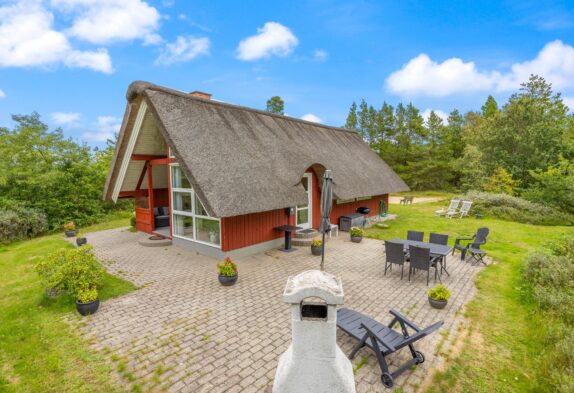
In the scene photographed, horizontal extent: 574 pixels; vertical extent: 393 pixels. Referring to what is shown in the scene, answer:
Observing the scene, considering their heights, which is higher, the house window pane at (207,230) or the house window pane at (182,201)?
the house window pane at (182,201)

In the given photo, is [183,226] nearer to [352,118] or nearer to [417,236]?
[417,236]

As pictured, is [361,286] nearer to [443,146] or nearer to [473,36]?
[473,36]

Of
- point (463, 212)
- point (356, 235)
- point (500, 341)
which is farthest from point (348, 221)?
point (463, 212)

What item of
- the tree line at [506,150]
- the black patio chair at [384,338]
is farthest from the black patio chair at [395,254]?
the tree line at [506,150]

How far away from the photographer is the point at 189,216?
10.6 meters

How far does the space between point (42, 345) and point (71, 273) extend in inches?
72.4

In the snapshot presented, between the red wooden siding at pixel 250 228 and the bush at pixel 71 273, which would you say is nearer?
the bush at pixel 71 273

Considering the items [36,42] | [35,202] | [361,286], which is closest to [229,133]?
[361,286]

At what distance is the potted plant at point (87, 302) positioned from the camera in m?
5.79

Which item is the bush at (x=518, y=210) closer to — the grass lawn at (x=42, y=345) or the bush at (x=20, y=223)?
the grass lawn at (x=42, y=345)

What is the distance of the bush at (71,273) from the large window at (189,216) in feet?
11.8

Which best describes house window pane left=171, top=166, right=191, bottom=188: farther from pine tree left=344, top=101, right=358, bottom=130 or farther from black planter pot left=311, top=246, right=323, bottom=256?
pine tree left=344, top=101, right=358, bottom=130

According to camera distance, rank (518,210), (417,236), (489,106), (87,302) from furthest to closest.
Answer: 1. (489,106)
2. (518,210)
3. (417,236)
4. (87,302)

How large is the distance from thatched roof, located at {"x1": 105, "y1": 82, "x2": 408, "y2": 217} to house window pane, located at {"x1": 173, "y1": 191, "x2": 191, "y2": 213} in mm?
2638
